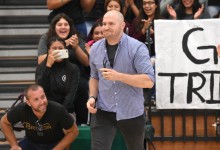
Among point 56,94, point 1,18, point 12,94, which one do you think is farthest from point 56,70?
point 1,18

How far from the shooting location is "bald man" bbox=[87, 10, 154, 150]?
188 inches

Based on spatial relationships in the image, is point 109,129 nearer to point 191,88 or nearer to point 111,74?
point 111,74

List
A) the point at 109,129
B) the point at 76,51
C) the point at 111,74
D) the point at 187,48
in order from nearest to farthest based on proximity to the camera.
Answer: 1. the point at 111,74
2. the point at 109,129
3. the point at 187,48
4. the point at 76,51

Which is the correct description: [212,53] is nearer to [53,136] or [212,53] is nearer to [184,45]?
[184,45]

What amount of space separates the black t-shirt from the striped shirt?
0.69 metres

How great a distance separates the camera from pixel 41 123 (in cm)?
557

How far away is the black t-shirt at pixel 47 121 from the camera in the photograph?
5516 mm

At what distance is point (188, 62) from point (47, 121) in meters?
1.79

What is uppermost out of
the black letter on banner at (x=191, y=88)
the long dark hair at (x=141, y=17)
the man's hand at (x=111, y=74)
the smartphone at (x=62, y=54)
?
the long dark hair at (x=141, y=17)

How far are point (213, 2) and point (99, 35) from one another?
1.80m

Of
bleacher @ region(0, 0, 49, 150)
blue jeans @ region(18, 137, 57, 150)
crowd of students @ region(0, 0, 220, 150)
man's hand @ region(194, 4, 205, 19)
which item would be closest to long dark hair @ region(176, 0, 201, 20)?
crowd of students @ region(0, 0, 220, 150)

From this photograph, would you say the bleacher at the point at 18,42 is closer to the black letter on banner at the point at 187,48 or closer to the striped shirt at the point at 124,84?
the black letter on banner at the point at 187,48

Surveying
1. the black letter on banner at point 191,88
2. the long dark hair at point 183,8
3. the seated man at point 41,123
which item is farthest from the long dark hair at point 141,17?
the seated man at point 41,123

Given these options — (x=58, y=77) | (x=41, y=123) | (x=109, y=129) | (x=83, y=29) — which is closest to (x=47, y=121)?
(x=41, y=123)
